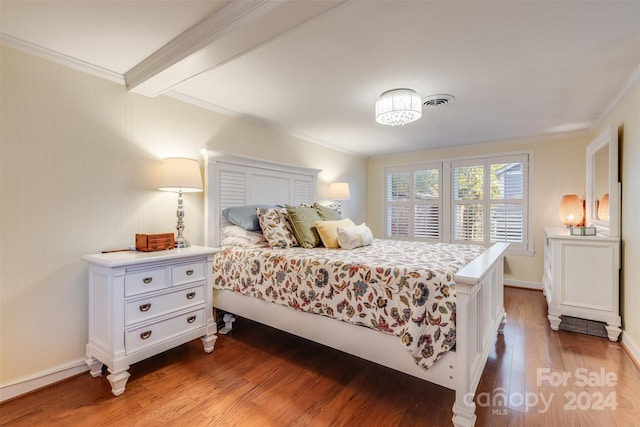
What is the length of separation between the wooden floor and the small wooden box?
2.77 feet

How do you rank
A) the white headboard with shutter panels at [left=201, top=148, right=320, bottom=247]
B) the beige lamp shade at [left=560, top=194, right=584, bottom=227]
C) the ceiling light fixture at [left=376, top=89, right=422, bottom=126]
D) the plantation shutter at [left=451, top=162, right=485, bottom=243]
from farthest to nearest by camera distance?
the plantation shutter at [left=451, top=162, right=485, bottom=243]
the beige lamp shade at [left=560, top=194, right=584, bottom=227]
the white headboard with shutter panels at [left=201, top=148, right=320, bottom=247]
the ceiling light fixture at [left=376, top=89, right=422, bottom=126]

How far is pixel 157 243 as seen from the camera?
85.3 inches

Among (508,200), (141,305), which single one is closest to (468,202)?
(508,200)

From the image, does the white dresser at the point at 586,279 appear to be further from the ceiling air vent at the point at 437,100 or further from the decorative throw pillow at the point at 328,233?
the decorative throw pillow at the point at 328,233

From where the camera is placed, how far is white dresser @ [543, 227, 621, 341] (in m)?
2.46

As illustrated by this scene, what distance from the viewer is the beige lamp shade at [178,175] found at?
2223 mm

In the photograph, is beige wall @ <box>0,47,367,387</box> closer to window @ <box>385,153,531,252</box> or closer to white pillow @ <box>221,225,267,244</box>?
white pillow @ <box>221,225,267,244</box>

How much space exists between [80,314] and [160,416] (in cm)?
102

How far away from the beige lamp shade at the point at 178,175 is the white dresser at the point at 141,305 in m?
0.51

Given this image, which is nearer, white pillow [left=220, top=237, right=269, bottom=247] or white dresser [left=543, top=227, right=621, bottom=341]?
white dresser [left=543, top=227, right=621, bottom=341]

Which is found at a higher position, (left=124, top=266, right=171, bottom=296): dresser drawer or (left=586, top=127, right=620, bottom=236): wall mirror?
(left=586, top=127, right=620, bottom=236): wall mirror

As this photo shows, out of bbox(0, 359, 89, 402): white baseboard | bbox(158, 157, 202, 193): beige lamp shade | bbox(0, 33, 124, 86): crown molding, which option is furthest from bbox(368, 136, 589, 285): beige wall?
bbox(0, 359, 89, 402): white baseboard

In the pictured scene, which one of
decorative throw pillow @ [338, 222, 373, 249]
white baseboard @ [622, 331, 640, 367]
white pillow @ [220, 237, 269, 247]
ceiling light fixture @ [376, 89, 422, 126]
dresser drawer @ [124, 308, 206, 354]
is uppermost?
ceiling light fixture @ [376, 89, 422, 126]

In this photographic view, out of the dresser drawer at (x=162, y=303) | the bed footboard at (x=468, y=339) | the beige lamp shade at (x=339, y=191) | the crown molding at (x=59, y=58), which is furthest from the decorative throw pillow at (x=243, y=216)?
the bed footboard at (x=468, y=339)
